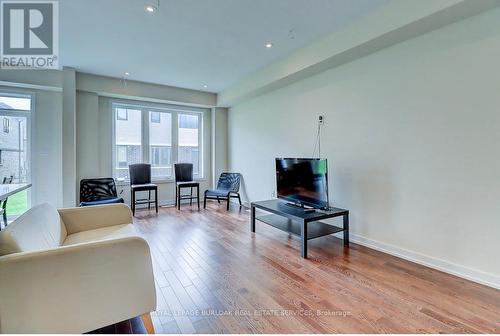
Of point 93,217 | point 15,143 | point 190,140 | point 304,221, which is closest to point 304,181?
point 304,221

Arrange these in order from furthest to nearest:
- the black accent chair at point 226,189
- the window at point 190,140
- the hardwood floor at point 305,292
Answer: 1. the window at point 190,140
2. the black accent chair at point 226,189
3. the hardwood floor at point 305,292

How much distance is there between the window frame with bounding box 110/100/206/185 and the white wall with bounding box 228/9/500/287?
3.42 m

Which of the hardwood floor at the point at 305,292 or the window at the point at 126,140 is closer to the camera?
the hardwood floor at the point at 305,292

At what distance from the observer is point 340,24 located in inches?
118

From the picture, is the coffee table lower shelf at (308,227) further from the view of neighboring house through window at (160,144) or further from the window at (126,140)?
the window at (126,140)

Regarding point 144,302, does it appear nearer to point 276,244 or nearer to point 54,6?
point 276,244

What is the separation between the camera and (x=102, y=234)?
2416mm

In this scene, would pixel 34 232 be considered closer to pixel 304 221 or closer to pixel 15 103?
pixel 304 221

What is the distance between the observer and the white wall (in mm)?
2320

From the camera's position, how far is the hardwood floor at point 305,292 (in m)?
1.79

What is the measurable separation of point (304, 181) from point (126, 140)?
4230mm

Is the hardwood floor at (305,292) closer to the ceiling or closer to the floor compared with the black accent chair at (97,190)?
closer to the floor

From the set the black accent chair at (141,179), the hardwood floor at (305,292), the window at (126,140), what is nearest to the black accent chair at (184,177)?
the black accent chair at (141,179)


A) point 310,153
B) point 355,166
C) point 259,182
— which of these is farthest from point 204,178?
point 355,166
